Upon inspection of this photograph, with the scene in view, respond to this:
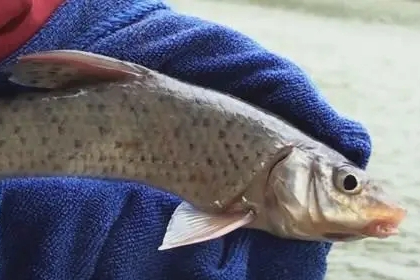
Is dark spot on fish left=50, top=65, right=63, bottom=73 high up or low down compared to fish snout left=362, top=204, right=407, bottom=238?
up

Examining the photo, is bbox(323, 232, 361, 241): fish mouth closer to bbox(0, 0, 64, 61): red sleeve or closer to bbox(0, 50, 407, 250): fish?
bbox(0, 50, 407, 250): fish

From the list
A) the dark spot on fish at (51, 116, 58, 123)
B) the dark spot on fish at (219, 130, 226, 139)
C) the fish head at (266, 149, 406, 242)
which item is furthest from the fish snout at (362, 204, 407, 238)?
the dark spot on fish at (51, 116, 58, 123)

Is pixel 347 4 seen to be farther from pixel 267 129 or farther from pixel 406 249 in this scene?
pixel 267 129

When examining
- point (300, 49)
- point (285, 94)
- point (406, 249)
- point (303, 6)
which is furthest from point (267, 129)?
point (303, 6)

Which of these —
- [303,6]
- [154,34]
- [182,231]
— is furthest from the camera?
[303,6]

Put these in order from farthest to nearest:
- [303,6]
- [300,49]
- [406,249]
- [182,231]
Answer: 1. [303,6]
2. [300,49]
3. [406,249]
4. [182,231]

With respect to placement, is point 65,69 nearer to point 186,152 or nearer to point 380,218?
point 186,152
